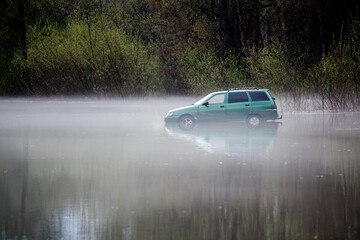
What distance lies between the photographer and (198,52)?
1896 inches

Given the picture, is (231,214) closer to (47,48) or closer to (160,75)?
(47,48)

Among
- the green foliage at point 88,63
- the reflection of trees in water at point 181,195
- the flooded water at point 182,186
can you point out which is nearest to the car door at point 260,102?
the flooded water at point 182,186

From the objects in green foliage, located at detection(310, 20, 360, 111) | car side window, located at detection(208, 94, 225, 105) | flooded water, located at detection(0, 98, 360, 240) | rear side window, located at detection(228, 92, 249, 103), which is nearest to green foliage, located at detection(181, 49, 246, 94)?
car side window, located at detection(208, 94, 225, 105)

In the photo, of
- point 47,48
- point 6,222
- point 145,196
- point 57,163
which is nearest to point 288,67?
point 47,48

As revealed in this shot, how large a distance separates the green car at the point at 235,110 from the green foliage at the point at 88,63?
18.6 m

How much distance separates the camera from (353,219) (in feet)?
27.6

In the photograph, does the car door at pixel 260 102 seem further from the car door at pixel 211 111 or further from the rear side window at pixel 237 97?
the car door at pixel 211 111

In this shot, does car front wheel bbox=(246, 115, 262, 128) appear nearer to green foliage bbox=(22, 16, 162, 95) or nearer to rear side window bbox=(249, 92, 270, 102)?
rear side window bbox=(249, 92, 270, 102)

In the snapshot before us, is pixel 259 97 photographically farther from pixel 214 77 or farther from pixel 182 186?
pixel 214 77

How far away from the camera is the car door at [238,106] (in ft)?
82.7

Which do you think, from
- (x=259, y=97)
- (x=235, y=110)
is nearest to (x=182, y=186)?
(x=235, y=110)

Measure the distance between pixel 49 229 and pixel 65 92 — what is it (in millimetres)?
40137

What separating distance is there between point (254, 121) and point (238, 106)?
2.89 feet

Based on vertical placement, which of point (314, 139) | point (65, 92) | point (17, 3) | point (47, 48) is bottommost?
point (314, 139)
